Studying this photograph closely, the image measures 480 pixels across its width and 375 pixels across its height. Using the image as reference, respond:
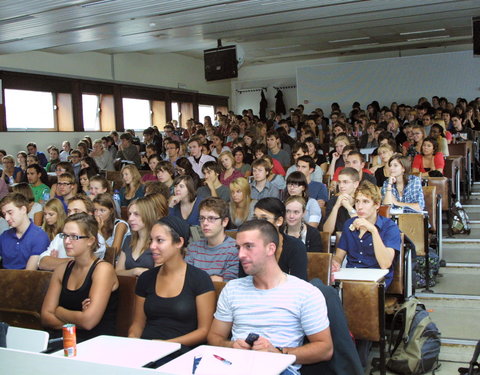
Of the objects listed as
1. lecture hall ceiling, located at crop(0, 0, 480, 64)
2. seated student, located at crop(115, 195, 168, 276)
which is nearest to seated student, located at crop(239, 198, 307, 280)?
seated student, located at crop(115, 195, 168, 276)

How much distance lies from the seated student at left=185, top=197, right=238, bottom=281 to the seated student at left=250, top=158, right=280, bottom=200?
227cm

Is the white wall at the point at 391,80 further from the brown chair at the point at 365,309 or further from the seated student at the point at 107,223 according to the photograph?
the brown chair at the point at 365,309

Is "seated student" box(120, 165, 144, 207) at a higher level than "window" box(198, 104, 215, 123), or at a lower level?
Answer: lower

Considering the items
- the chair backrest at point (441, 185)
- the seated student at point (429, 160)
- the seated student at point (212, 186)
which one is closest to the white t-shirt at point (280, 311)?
the seated student at point (212, 186)

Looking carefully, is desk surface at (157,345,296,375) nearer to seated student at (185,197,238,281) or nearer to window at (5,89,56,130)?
seated student at (185,197,238,281)

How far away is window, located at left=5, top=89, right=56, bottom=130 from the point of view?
1204cm

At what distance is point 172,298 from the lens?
9.73ft

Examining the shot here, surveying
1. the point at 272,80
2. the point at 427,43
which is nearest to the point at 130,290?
the point at 427,43

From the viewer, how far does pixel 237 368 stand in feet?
6.97

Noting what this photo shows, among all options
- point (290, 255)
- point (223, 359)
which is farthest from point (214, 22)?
point (223, 359)

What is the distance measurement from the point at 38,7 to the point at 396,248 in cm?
576

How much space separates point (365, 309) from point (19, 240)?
8.41ft

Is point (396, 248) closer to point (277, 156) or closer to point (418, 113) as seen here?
point (277, 156)

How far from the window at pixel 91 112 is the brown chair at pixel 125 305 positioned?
35.8 ft
